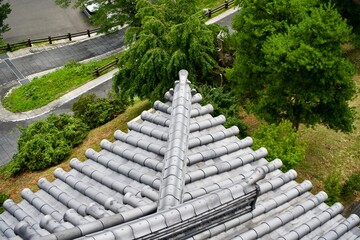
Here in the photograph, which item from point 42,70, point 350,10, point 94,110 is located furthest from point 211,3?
point 94,110

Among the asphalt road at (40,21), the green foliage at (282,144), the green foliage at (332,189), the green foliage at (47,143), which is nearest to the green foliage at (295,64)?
the green foliage at (282,144)

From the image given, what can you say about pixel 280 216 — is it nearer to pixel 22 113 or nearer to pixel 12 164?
pixel 12 164

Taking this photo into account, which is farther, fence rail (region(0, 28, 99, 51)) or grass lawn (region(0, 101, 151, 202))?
fence rail (region(0, 28, 99, 51))

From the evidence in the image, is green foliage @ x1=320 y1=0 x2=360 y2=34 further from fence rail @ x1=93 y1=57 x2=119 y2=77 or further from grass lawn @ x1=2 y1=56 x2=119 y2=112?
grass lawn @ x1=2 y1=56 x2=119 y2=112

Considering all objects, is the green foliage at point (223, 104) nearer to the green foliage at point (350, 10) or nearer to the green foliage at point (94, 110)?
the green foliage at point (94, 110)

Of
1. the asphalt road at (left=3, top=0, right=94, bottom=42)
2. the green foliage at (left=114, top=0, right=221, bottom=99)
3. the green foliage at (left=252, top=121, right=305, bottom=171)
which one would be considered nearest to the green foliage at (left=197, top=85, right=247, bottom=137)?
the green foliage at (left=114, top=0, right=221, bottom=99)

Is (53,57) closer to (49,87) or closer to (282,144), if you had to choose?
(49,87)
